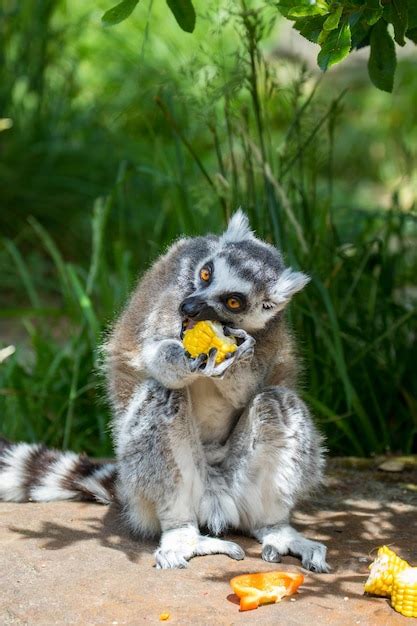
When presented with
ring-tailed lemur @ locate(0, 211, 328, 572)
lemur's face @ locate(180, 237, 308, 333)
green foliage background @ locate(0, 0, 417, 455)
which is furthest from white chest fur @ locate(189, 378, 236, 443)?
green foliage background @ locate(0, 0, 417, 455)

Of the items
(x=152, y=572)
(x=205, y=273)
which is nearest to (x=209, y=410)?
(x=205, y=273)

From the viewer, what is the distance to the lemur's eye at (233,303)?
4.18m

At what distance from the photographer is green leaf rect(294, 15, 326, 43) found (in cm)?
348

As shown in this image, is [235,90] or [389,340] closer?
[235,90]

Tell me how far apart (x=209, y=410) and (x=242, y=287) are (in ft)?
1.85

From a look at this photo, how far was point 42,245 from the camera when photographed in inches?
385

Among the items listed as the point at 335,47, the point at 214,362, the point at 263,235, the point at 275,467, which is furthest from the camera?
the point at 263,235

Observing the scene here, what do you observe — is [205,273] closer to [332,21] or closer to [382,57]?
[382,57]

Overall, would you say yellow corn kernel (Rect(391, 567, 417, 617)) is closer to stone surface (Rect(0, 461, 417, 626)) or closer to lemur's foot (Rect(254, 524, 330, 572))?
stone surface (Rect(0, 461, 417, 626))

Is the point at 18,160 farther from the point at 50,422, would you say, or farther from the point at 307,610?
the point at 307,610

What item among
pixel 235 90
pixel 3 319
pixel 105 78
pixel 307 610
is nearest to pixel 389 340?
pixel 235 90

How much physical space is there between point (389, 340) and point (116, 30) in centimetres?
805

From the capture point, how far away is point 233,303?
419cm

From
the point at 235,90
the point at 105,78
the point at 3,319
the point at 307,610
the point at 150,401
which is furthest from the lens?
the point at 105,78
